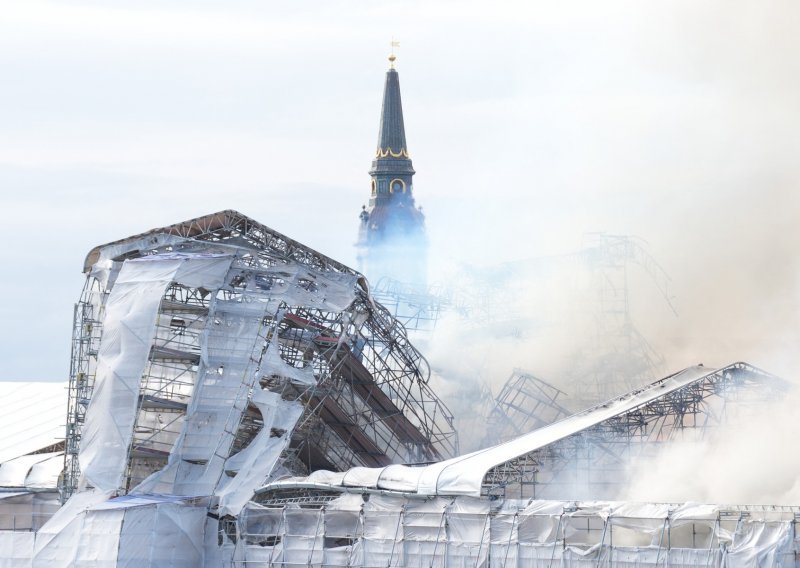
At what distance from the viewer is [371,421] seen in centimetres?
10025

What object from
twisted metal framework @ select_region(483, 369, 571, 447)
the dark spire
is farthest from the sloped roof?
the dark spire

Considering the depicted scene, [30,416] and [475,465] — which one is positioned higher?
[30,416]

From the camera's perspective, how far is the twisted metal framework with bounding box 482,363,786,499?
82.8 m

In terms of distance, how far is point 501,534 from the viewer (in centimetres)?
7569

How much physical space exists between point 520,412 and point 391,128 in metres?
68.6

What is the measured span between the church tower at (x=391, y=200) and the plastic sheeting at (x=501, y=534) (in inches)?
3361

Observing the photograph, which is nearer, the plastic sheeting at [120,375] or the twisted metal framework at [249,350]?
the plastic sheeting at [120,375]

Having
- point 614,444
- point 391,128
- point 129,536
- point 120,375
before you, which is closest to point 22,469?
point 120,375

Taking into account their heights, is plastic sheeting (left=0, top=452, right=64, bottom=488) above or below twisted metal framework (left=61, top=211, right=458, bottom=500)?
below

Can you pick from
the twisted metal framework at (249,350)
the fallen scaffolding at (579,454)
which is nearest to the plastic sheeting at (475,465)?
the fallen scaffolding at (579,454)

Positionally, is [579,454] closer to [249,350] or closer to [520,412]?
[249,350]

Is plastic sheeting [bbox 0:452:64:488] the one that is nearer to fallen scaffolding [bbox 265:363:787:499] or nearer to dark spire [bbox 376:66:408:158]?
fallen scaffolding [bbox 265:363:787:499]

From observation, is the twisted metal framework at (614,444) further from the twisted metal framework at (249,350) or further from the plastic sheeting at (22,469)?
the plastic sheeting at (22,469)

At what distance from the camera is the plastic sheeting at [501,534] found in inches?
2726
